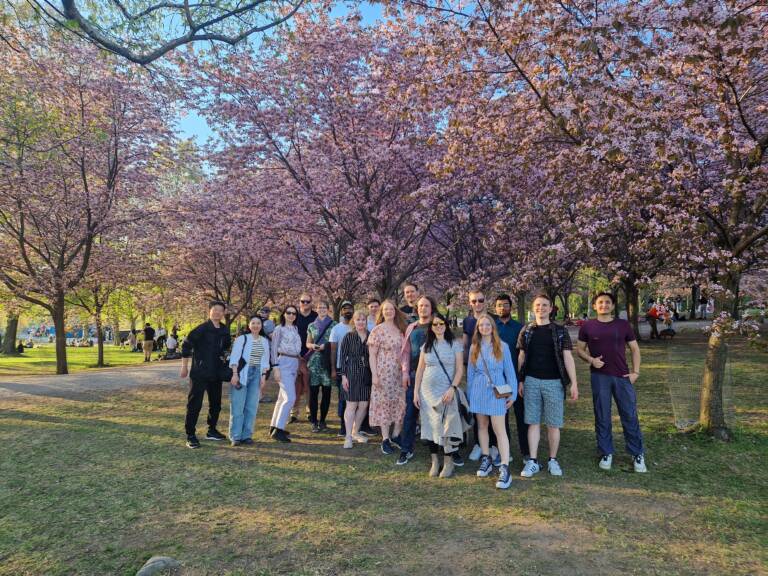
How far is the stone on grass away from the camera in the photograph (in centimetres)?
333

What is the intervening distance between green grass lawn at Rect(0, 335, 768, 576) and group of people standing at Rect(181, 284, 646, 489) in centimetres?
36

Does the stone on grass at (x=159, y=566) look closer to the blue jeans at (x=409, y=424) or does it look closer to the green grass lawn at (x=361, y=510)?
the green grass lawn at (x=361, y=510)

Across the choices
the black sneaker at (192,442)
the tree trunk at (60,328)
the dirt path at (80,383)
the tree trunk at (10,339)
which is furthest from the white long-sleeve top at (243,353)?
the tree trunk at (10,339)

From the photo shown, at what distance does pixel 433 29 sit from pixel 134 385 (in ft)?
35.5

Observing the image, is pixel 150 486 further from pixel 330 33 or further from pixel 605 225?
pixel 330 33

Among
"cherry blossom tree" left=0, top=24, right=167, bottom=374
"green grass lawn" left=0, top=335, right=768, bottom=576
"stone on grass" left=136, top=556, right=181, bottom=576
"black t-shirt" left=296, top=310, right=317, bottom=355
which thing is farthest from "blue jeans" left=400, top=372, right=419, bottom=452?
"cherry blossom tree" left=0, top=24, right=167, bottom=374

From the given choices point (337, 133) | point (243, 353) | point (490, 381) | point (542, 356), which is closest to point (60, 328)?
point (337, 133)

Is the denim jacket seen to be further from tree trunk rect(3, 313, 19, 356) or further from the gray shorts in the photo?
tree trunk rect(3, 313, 19, 356)

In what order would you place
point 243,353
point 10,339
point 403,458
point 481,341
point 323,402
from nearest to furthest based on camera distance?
point 481,341 → point 403,458 → point 243,353 → point 323,402 → point 10,339

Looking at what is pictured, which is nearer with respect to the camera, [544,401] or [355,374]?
[544,401]

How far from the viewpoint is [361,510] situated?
14.5 ft

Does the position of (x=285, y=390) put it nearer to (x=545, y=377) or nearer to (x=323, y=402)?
(x=323, y=402)

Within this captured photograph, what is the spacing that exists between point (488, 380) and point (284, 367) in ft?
10.6

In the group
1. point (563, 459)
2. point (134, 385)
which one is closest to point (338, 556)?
point (563, 459)
